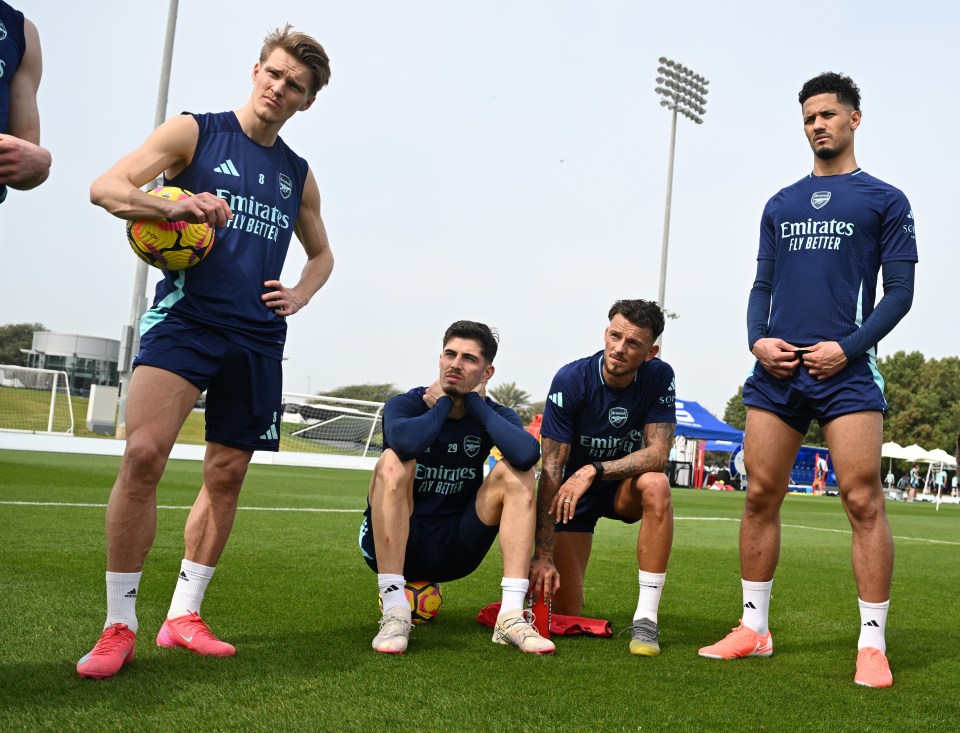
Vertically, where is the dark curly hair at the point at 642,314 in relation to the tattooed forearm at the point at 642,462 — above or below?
above

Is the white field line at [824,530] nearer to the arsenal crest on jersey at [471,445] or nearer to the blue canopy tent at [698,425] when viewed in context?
the arsenal crest on jersey at [471,445]

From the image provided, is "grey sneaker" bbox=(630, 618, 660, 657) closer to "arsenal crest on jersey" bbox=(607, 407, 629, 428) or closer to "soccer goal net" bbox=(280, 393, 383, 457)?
"arsenal crest on jersey" bbox=(607, 407, 629, 428)

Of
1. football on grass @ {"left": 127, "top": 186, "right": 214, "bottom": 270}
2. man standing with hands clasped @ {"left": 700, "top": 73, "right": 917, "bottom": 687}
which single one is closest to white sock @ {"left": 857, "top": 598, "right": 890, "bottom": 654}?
man standing with hands clasped @ {"left": 700, "top": 73, "right": 917, "bottom": 687}

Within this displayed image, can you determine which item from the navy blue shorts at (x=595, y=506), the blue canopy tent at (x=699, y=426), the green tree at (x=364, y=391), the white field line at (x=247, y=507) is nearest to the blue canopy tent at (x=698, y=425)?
the blue canopy tent at (x=699, y=426)

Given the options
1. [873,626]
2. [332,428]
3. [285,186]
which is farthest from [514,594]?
[332,428]

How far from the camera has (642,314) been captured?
Result: 13.0 ft

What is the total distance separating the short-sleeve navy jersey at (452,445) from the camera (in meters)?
3.69

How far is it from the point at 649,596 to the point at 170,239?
2.31 m

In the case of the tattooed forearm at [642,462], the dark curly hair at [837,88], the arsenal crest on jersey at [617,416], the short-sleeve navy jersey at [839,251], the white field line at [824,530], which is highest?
the dark curly hair at [837,88]

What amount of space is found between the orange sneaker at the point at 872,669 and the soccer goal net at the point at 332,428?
21.2 m

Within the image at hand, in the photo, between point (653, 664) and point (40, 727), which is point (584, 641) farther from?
point (40, 727)

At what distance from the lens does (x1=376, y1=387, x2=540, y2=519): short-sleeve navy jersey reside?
3688mm

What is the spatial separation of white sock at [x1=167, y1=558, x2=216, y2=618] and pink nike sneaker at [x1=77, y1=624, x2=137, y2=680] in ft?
1.20

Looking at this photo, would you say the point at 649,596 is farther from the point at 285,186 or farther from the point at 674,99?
the point at 674,99
